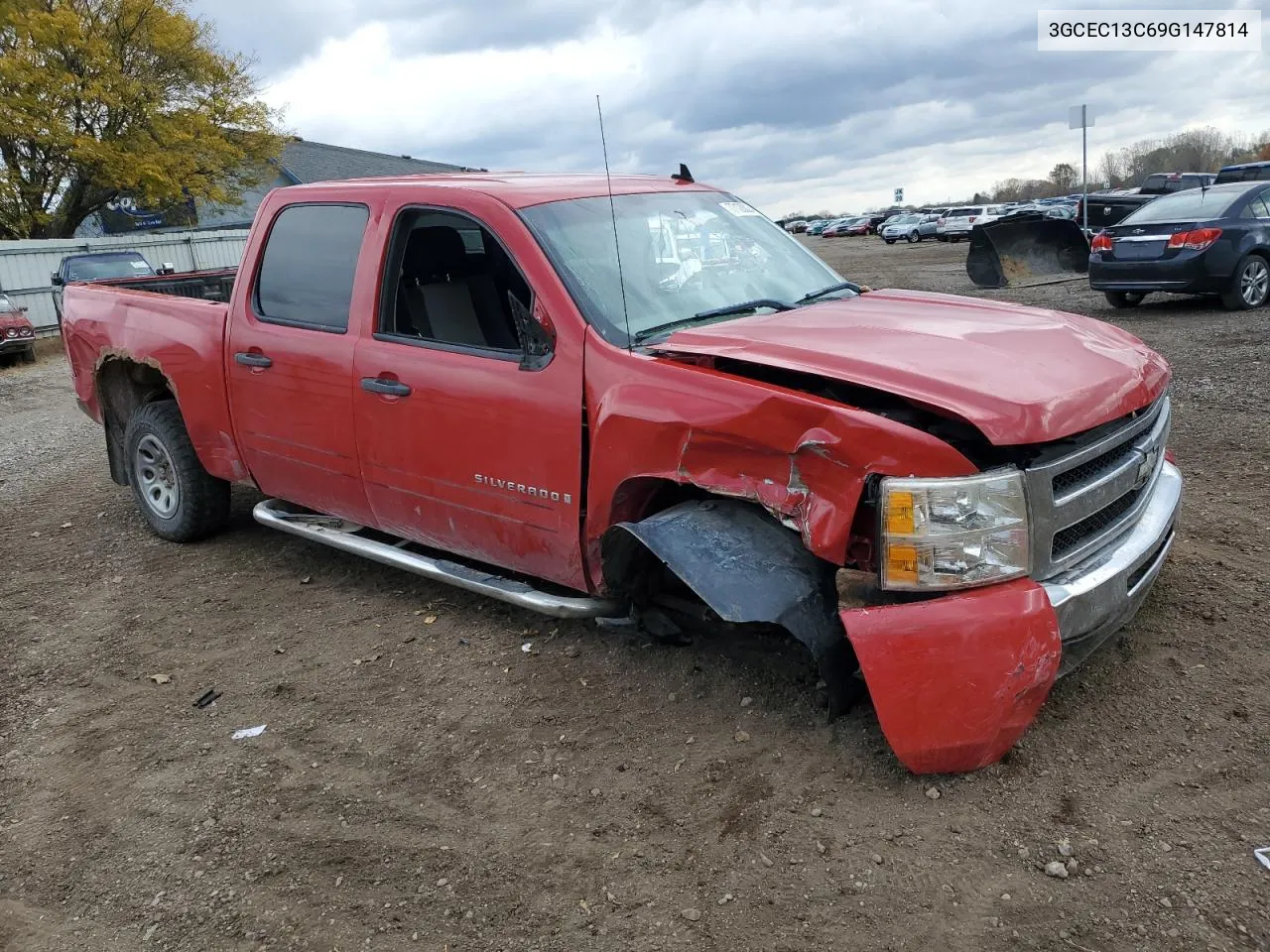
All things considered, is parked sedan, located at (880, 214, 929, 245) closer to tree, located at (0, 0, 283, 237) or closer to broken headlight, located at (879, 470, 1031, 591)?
tree, located at (0, 0, 283, 237)

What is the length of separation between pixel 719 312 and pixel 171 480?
11.2 ft

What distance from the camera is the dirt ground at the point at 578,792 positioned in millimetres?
2545

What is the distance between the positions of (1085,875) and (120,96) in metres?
35.5

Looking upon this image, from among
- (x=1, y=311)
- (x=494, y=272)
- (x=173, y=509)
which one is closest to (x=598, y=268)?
(x=494, y=272)

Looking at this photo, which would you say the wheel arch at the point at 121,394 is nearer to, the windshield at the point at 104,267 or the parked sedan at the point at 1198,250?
the parked sedan at the point at 1198,250

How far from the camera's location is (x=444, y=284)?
4.29 meters

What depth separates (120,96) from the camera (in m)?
31.2

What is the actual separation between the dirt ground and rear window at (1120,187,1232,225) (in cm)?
860

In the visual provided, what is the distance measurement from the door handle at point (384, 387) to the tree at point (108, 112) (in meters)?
31.5

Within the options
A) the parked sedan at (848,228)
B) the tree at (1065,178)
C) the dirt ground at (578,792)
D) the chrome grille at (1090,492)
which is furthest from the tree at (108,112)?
the tree at (1065,178)

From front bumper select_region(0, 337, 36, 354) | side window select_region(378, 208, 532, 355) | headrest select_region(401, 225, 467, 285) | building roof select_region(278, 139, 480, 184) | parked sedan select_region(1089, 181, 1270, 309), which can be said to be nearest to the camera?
side window select_region(378, 208, 532, 355)

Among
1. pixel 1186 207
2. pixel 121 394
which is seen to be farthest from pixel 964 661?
pixel 1186 207

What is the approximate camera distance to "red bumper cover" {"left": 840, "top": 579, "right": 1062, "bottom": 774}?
272 cm

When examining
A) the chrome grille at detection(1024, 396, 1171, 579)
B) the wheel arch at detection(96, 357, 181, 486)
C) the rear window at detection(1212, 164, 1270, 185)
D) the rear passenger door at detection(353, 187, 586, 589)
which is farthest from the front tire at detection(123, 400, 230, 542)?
the rear window at detection(1212, 164, 1270, 185)
